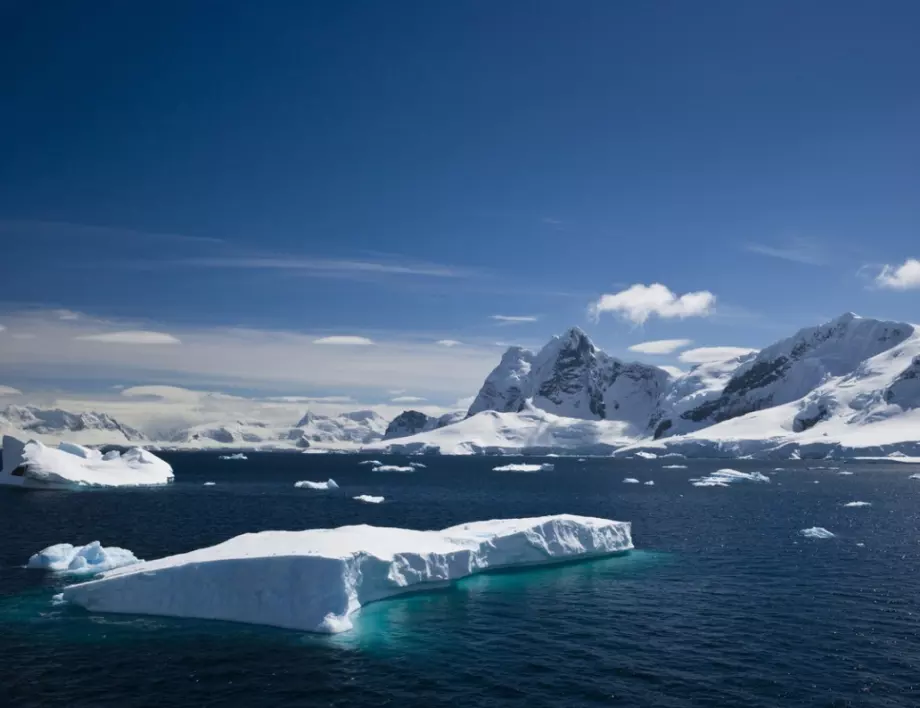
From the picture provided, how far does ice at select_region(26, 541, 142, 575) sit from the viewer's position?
1566 inches

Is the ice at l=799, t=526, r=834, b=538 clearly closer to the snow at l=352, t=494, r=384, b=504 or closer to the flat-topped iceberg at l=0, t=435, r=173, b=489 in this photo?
the snow at l=352, t=494, r=384, b=504

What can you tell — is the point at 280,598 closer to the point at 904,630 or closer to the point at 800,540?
the point at 904,630

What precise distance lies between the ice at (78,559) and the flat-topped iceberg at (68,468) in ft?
204

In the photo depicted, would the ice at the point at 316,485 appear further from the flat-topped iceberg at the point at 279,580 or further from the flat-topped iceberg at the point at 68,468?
the flat-topped iceberg at the point at 279,580

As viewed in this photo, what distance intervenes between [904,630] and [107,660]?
3064 centimetres

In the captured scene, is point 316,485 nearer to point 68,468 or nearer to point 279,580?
point 68,468

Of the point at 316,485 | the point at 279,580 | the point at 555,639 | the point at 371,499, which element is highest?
the point at 279,580

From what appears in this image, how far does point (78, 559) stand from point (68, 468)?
65.9 m

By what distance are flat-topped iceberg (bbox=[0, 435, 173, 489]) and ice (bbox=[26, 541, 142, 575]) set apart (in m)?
62.3

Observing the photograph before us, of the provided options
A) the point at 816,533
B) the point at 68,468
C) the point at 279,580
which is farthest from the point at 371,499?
the point at 279,580

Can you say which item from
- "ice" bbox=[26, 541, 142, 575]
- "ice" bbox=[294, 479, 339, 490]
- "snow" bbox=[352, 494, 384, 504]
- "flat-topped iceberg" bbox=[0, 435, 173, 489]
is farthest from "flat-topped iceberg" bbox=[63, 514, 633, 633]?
"flat-topped iceberg" bbox=[0, 435, 173, 489]

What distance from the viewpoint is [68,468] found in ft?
320

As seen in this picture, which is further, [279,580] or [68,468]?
[68,468]

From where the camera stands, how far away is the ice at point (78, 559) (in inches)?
1566
